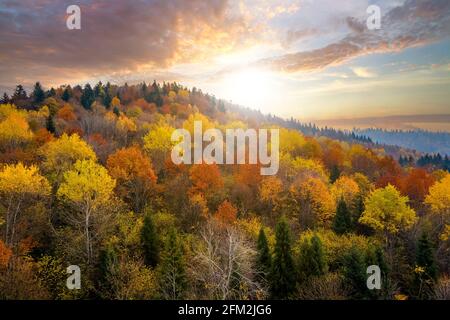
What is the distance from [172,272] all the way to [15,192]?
18.9 metres

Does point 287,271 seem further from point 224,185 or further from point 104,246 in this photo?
point 224,185

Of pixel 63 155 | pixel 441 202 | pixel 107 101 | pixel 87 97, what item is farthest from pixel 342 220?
pixel 107 101

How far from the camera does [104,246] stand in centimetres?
3519

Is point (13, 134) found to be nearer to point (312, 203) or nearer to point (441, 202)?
point (312, 203)

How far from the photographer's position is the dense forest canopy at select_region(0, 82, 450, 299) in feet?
96.6

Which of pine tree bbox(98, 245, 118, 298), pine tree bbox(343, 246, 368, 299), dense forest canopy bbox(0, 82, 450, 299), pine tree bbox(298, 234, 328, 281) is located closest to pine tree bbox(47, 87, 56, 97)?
dense forest canopy bbox(0, 82, 450, 299)

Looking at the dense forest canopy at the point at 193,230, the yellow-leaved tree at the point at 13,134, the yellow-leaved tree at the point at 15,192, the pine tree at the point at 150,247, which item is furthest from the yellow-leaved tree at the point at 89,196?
the yellow-leaved tree at the point at 13,134

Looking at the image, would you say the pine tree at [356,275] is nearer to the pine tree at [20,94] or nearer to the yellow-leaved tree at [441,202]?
the yellow-leaved tree at [441,202]

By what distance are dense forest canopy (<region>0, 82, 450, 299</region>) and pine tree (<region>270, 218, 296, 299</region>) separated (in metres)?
0.10

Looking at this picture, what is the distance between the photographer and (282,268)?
33.1 metres

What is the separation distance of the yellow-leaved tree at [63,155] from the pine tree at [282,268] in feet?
94.9

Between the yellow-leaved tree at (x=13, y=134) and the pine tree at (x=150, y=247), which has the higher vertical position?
the yellow-leaved tree at (x=13, y=134)

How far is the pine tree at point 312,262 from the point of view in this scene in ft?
108
